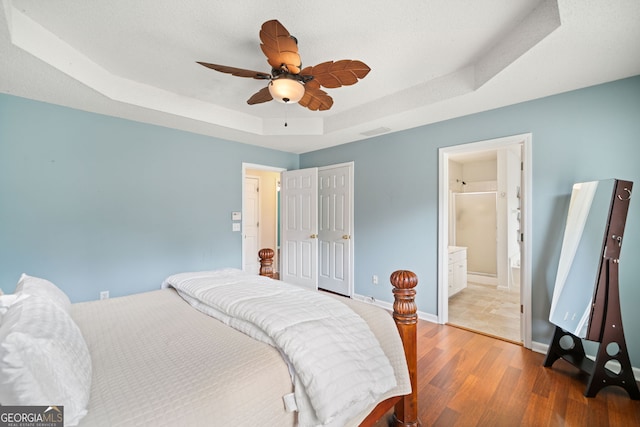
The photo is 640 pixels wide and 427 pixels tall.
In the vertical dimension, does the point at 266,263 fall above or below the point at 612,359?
above

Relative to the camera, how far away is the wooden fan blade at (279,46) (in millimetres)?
1486

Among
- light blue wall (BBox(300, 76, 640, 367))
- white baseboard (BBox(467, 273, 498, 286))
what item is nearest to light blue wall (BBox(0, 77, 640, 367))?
light blue wall (BBox(300, 76, 640, 367))

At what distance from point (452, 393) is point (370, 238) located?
214 cm

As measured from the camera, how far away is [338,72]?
1844 mm

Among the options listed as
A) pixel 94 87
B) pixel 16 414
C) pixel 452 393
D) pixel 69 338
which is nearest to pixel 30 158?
pixel 94 87

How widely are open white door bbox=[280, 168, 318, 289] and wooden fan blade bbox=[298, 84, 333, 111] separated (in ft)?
5.94

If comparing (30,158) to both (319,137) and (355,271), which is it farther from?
(355,271)

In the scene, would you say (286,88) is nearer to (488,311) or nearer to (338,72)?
(338,72)

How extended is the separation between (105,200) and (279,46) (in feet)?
8.70

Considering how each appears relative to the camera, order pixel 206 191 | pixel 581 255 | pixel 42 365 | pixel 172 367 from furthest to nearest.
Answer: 1. pixel 206 191
2. pixel 581 255
3. pixel 172 367
4. pixel 42 365

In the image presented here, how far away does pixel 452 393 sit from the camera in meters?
1.91

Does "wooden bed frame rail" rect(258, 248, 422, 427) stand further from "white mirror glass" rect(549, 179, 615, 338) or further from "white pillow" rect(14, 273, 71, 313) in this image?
"white pillow" rect(14, 273, 71, 313)

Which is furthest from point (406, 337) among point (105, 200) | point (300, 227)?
point (105, 200)

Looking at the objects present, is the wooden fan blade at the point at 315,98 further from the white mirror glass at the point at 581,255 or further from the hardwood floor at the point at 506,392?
the hardwood floor at the point at 506,392
